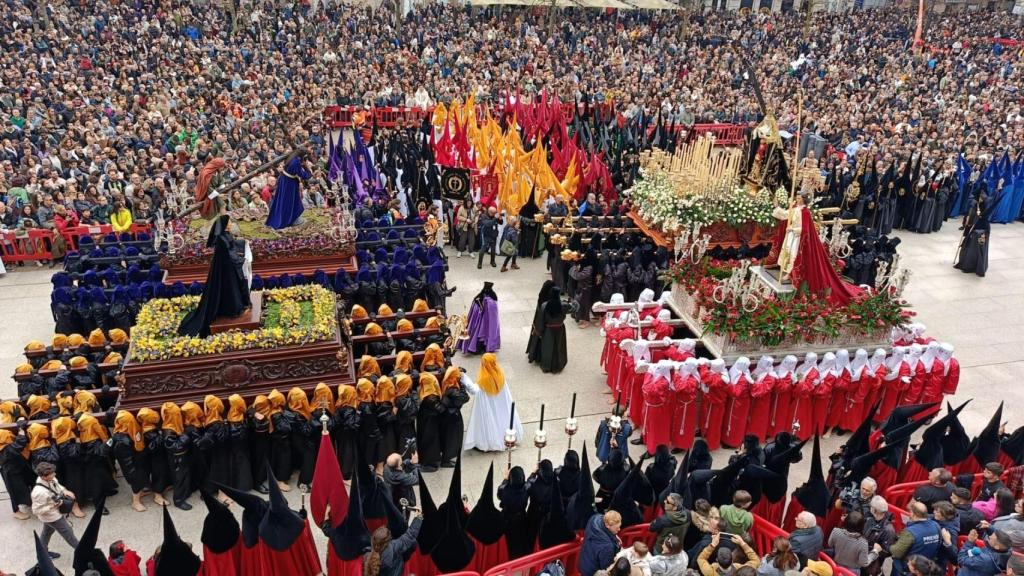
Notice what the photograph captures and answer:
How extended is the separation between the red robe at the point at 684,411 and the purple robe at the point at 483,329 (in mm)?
3908

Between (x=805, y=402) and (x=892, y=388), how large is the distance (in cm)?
145

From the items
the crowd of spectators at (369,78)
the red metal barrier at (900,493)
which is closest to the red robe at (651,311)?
the red metal barrier at (900,493)

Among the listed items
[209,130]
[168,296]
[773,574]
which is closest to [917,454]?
[773,574]

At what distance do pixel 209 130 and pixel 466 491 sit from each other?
16.9 m

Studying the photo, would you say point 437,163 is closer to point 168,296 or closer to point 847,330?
point 168,296

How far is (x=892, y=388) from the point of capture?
11.0 meters

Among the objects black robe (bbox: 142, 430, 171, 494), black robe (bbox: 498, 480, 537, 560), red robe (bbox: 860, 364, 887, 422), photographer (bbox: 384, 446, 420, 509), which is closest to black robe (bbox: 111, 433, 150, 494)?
black robe (bbox: 142, 430, 171, 494)

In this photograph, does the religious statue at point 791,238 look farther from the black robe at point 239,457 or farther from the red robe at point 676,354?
the black robe at point 239,457

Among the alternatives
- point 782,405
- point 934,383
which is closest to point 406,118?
point 782,405

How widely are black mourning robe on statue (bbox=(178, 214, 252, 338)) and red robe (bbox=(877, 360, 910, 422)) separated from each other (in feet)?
32.0

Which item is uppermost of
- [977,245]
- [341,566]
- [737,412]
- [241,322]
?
[977,245]

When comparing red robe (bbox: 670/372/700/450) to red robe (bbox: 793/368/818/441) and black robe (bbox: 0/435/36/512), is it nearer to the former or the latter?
red robe (bbox: 793/368/818/441)

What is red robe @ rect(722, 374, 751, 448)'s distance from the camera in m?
10.4

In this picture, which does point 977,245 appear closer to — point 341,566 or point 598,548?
point 598,548
